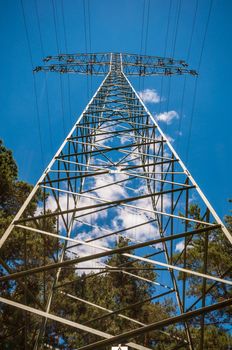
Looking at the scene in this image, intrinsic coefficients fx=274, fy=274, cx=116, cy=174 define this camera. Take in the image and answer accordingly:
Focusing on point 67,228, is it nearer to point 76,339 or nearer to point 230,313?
point 230,313

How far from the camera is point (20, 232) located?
1241 centimetres

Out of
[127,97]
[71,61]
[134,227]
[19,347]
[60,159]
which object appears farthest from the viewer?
[71,61]

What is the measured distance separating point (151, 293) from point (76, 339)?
21.4ft

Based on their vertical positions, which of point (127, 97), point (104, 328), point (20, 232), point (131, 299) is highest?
point (127, 97)

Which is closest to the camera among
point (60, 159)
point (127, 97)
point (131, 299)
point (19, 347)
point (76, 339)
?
point (60, 159)

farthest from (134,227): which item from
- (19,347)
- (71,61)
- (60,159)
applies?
(71,61)

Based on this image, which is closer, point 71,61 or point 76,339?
point 71,61

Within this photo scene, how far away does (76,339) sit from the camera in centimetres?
1575

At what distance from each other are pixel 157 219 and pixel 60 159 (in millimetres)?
2752

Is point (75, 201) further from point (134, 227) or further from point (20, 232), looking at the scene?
point (20, 232)

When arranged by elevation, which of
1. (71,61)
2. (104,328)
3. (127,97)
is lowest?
(104,328)

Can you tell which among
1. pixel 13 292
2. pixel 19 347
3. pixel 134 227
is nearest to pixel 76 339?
pixel 19 347

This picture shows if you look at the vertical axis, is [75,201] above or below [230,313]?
below

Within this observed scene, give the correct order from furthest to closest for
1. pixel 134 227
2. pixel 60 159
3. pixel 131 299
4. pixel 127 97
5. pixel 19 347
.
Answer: pixel 131 299 → pixel 19 347 → pixel 127 97 → pixel 134 227 → pixel 60 159
